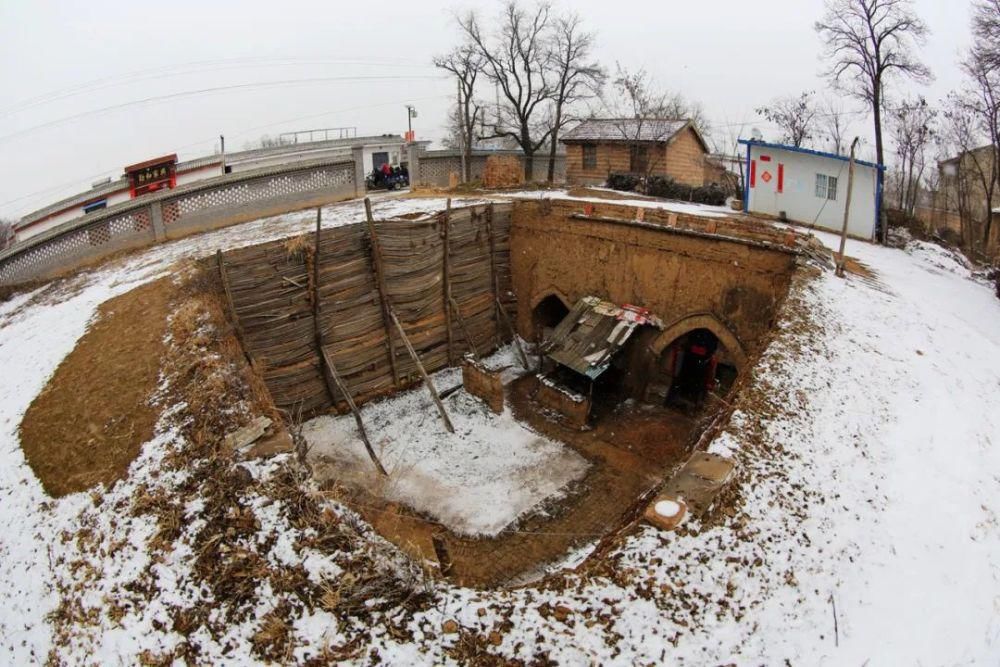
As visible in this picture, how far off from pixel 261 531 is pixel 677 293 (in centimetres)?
964

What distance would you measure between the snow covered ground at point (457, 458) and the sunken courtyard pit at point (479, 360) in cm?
4

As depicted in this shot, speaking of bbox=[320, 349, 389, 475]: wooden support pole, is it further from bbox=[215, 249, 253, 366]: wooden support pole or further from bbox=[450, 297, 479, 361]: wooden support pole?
bbox=[450, 297, 479, 361]: wooden support pole

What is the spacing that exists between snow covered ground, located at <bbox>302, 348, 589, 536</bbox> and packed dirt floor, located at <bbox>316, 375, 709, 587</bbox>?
0.30 metres

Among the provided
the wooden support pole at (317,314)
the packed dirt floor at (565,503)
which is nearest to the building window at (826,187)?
the packed dirt floor at (565,503)

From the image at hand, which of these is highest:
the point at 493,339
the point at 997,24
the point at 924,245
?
the point at 997,24

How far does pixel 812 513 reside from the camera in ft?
19.0

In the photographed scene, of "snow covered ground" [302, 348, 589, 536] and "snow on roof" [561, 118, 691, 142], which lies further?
"snow on roof" [561, 118, 691, 142]

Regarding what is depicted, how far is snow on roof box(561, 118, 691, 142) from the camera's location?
2306 cm

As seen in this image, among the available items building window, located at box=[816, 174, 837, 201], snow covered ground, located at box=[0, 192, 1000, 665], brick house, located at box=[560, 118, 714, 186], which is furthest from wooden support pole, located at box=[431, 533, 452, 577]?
brick house, located at box=[560, 118, 714, 186]

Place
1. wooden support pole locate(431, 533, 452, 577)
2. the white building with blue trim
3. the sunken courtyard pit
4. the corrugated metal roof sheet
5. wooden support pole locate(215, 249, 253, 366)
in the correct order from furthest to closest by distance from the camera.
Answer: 1. the white building with blue trim
2. the corrugated metal roof sheet
3. wooden support pole locate(215, 249, 253, 366)
4. the sunken courtyard pit
5. wooden support pole locate(431, 533, 452, 577)

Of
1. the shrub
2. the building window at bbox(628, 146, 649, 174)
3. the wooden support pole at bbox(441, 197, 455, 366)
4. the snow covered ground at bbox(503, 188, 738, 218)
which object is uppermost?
the building window at bbox(628, 146, 649, 174)

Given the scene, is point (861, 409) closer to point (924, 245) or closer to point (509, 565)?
point (509, 565)

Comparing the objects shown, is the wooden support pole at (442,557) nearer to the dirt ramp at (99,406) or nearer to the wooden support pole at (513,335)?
the dirt ramp at (99,406)

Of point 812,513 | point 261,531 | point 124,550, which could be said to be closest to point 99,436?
point 124,550
